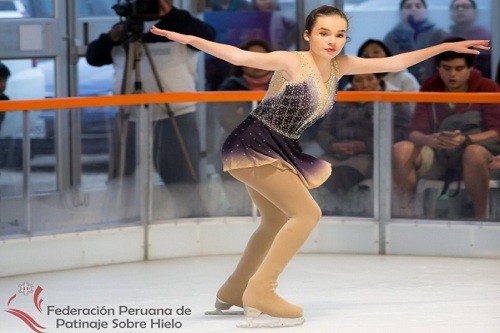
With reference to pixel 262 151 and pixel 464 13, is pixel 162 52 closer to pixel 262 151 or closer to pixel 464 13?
pixel 464 13

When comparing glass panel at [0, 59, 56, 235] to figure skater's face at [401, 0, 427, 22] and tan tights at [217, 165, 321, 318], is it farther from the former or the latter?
figure skater's face at [401, 0, 427, 22]

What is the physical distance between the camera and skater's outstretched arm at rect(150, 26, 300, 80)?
16.3 ft

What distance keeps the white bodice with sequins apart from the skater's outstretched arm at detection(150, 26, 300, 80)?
1.5 inches

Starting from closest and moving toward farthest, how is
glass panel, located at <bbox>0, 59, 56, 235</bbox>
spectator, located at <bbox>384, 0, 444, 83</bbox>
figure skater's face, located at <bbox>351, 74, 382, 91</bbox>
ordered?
1. glass panel, located at <bbox>0, 59, 56, 235</bbox>
2. figure skater's face, located at <bbox>351, 74, 382, 91</bbox>
3. spectator, located at <bbox>384, 0, 444, 83</bbox>

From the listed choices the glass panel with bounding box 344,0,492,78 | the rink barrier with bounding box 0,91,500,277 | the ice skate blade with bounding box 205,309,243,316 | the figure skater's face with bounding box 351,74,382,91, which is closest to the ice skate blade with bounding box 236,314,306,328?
the ice skate blade with bounding box 205,309,243,316

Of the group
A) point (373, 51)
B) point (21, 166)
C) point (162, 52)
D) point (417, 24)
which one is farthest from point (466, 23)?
point (21, 166)

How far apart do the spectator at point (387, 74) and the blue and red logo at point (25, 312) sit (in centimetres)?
232

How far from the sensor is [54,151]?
655cm

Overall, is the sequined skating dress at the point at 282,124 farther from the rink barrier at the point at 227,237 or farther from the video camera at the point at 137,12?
the video camera at the point at 137,12

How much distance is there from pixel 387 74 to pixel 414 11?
0.88 m

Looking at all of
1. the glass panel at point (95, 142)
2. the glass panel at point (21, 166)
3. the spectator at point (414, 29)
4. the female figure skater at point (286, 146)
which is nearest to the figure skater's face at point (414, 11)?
the spectator at point (414, 29)

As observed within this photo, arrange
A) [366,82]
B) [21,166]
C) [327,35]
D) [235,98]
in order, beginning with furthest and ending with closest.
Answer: [366,82]
[235,98]
[21,166]
[327,35]

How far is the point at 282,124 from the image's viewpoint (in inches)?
206

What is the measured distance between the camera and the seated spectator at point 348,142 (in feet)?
22.7
